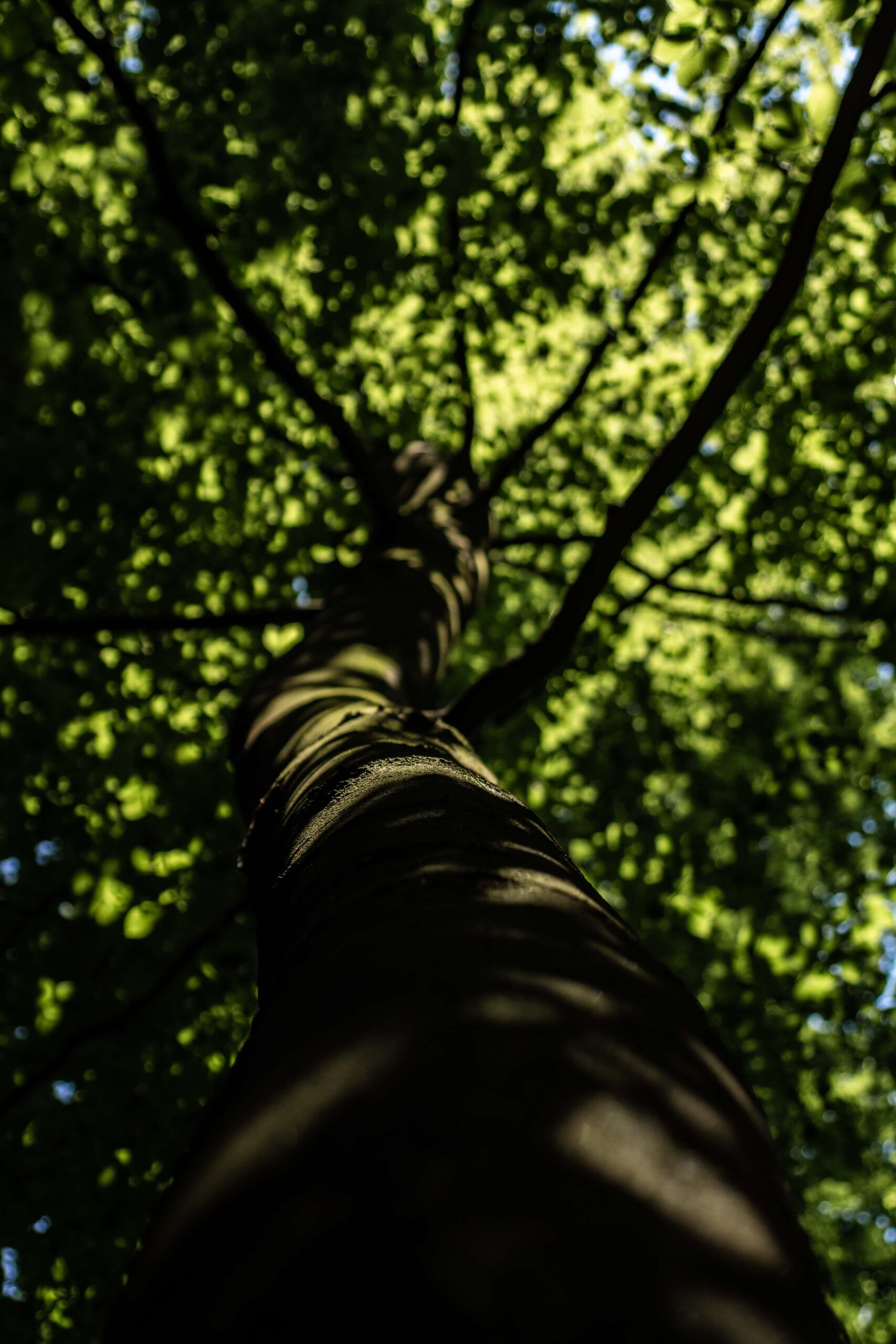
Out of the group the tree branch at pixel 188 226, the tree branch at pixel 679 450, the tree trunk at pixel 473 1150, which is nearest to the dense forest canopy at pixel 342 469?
the tree branch at pixel 188 226

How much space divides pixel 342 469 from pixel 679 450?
4.59 meters

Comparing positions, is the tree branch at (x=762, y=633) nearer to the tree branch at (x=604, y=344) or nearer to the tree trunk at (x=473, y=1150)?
the tree branch at (x=604, y=344)

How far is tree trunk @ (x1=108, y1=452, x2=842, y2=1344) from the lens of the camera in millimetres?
624

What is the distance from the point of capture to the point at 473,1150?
721mm

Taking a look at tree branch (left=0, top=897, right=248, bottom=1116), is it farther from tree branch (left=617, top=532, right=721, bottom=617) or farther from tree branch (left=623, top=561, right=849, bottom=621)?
tree branch (left=623, top=561, right=849, bottom=621)

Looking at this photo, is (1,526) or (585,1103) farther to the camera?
(1,526)

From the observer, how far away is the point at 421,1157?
0.72 m

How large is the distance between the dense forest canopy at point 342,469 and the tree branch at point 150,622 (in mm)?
21

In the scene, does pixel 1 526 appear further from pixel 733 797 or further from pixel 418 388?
pixel 733 797

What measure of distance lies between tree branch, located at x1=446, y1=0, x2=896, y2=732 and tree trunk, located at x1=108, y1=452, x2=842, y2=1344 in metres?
1.24

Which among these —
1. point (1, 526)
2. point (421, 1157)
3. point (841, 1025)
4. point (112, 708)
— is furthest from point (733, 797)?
point (421, 1157)

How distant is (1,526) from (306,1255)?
16.1ft

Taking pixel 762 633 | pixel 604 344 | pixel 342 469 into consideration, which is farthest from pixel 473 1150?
pixel 342 469

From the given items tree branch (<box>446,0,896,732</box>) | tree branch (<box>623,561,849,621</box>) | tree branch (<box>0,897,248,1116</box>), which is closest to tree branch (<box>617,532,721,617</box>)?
tree branch (<box>623,561,849,621</box>)
